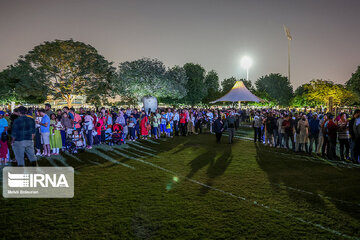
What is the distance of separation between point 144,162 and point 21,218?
492 cm

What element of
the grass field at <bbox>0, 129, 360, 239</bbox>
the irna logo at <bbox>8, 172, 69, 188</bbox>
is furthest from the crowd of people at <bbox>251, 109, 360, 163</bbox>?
the irna logo at <bbox>8, 172, 69, 188</bbox>

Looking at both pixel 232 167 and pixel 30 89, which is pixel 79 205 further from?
pixel 30 89

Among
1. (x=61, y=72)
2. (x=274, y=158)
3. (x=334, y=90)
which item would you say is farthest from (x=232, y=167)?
(x=334, y=90)

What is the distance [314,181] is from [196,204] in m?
3.86

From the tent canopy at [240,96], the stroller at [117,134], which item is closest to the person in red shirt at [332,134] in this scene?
the stroller at [117,134]

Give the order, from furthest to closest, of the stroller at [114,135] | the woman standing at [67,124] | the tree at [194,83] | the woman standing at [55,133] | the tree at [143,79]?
the tree at [194,83] → the tree at [143,79] → the stroller at [114,135] → the woman standing at [67,124] → the woman standing at [55,133]

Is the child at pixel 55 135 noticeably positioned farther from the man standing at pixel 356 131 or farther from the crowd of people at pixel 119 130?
the man standing at pixel 356 131

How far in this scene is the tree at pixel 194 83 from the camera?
58344 mm

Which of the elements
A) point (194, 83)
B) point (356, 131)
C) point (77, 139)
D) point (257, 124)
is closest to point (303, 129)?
point (356, 131)

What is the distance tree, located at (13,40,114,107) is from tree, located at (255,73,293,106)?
261 feet

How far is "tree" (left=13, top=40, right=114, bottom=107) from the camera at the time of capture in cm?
3597

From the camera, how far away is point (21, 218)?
4562 mm

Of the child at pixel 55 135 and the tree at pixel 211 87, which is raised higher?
the tree at pixel 211 87

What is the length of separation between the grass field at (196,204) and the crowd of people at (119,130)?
4.37 ft
